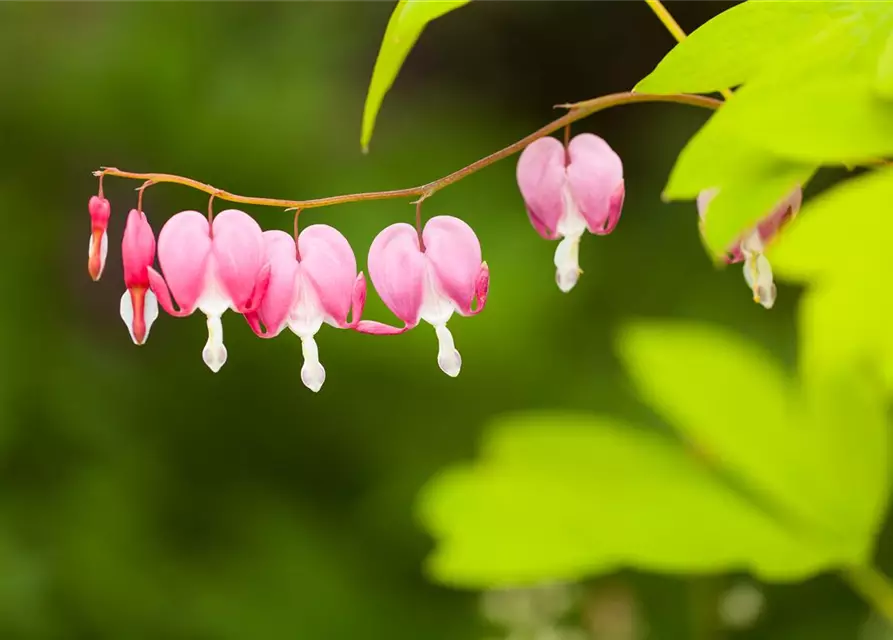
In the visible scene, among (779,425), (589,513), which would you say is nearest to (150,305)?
(589,513)

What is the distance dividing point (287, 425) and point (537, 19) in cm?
164

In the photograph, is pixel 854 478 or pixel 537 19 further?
pixel 537 19

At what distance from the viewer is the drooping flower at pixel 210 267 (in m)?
0.72

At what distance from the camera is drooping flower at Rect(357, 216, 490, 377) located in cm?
73

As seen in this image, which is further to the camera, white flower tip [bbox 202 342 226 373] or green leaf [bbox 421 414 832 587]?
green leaf [bbox 421 414 832 587]

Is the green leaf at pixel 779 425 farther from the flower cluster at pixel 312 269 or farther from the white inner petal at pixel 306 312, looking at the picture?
the white inner petal at pixel 306 312

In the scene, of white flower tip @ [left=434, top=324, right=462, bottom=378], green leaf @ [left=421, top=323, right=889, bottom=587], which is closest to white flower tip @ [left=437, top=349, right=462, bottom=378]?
white flower tip @ [left=434, top=324, right=462, bottom=378]

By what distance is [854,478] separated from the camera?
1216mm

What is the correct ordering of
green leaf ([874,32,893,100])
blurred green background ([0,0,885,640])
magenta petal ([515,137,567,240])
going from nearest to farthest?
green leaf ([874,32,893,100]) < magenta petal ([515,137,567,240]) < blurred green background ([0,0,885,640])

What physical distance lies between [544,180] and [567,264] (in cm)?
6

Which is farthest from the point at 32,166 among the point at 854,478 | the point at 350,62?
the point at 854,478

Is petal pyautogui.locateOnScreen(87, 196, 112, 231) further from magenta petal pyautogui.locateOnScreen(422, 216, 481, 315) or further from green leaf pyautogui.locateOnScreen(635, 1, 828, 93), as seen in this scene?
green leaf pyautogui.locateOnScreen(635, 1, 828, 93)

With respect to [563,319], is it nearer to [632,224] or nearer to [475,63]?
[632,224]

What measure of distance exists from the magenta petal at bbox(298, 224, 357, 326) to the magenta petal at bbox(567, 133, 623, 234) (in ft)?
0.56
